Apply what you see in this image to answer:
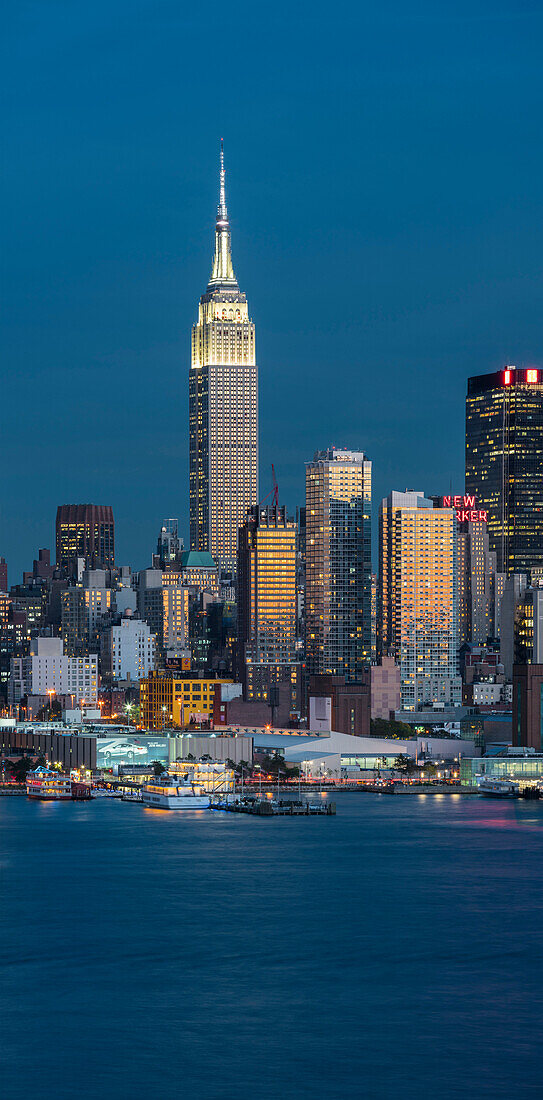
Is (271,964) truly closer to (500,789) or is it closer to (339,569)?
(500,789)

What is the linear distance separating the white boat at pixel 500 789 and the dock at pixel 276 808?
481 inches

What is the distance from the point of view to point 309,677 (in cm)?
14712

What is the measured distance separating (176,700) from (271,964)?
89.1 m

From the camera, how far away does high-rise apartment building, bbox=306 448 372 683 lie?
156125 mm

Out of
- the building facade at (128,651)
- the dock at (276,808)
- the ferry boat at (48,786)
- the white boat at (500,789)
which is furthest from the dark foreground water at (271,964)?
the building facade at (128,651)

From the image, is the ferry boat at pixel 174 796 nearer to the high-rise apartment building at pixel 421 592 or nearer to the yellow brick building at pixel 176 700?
the yellow brick building at pixel 176 700

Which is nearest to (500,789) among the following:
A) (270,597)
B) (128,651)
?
(270,597)

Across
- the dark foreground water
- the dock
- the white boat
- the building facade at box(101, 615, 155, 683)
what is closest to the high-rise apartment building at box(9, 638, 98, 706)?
the building facade at box(101, 615, 155, 683)

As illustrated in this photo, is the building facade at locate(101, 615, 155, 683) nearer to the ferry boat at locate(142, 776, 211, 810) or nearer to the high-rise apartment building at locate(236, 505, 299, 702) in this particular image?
the high-rise apartment building at locate(236, 505, 299, 702)

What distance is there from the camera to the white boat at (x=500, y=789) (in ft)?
345

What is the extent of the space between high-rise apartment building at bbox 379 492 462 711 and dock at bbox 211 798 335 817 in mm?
80846

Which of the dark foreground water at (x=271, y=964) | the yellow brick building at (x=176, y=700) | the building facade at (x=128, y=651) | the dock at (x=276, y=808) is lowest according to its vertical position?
the dark foreground water at (x=271, y=964)

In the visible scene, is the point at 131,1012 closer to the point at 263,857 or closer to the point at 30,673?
the point at 263,857

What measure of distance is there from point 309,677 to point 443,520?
124 feet
